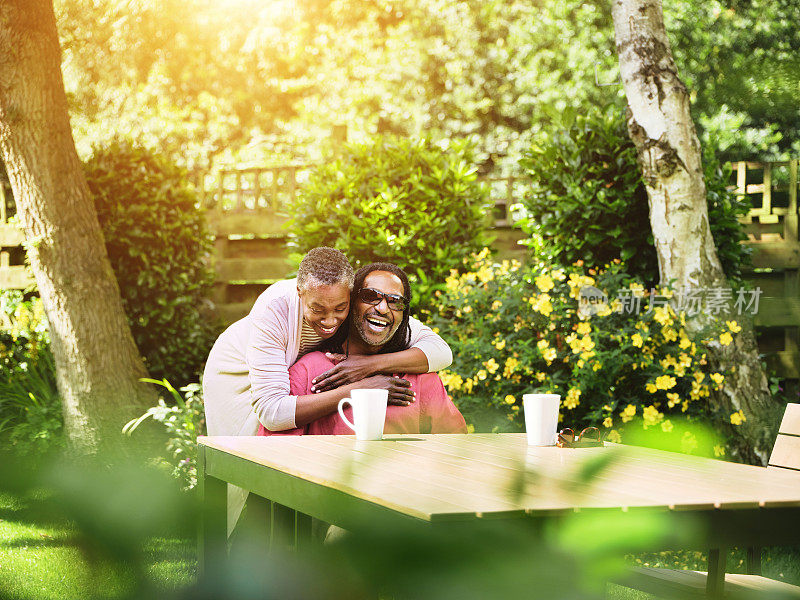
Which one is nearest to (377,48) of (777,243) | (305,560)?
(777,243)

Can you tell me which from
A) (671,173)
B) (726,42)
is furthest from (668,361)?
(726,42)

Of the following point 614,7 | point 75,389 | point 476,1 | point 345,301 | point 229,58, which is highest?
point 476,1

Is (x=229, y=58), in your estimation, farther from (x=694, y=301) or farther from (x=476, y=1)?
(x=694, y=301)

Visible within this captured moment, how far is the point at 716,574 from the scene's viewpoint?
226 centimetres

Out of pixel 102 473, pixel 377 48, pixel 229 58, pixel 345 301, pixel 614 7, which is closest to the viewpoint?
pixel 102 473

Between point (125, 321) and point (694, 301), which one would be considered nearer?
point (694, 301)

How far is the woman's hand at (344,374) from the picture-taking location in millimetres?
3387

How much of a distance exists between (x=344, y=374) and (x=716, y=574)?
155 centimetres

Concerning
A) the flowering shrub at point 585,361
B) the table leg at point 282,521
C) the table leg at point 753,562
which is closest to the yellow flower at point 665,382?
the flowering shrub at point 585,361

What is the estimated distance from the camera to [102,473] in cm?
51

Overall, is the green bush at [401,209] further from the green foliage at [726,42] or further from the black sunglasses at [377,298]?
the black sunglasses at [377,298]

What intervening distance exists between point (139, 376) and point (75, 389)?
0.46 meters

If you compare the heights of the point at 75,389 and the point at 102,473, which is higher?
the point at 102,473

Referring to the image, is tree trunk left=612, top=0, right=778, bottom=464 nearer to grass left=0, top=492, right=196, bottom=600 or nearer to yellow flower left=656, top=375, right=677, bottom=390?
yellow flower left=656, top=375, right=677, bottom=390
